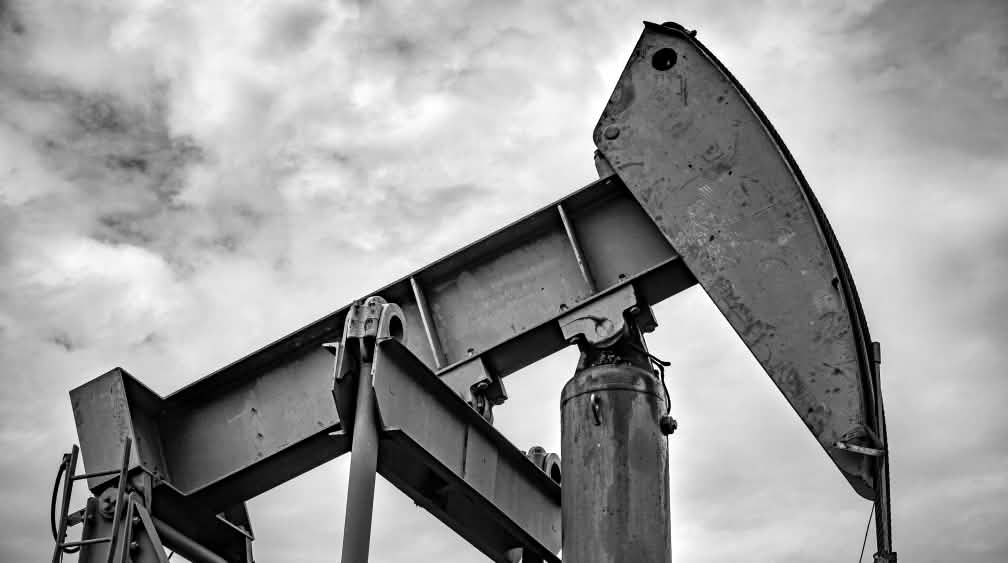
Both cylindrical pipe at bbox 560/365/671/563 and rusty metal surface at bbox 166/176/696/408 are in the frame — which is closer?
cylindrical pipe at bbox 560/365/671/563

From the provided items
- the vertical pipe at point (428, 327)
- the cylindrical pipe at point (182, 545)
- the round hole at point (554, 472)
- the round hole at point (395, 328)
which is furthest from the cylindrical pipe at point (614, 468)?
the cylindrical pipe at point (182, 545)

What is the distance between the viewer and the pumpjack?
652 centimetres

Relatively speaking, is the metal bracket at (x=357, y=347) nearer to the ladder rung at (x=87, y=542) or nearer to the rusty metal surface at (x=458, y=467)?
the rusty metal surface at (x=458, y=467)

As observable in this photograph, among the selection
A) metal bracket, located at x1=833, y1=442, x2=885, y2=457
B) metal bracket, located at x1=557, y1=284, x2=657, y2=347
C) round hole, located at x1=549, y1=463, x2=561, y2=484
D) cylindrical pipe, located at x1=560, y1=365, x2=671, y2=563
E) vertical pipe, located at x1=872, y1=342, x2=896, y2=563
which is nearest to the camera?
vertical pipe, located at x1=872, y1=342, x2=896, y2=563

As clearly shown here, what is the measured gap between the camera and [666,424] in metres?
6.85

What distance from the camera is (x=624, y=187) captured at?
752 cm

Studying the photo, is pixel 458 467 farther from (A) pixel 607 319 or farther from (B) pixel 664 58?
(B) pixel 664 58

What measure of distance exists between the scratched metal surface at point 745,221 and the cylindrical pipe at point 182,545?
4185mm

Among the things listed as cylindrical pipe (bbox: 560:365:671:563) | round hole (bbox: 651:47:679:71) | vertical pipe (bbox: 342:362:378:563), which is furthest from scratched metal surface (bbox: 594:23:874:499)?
vertical pipe (bbox: 342:362:378:563)

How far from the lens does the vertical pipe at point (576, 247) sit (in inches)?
292

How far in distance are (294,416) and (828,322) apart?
3840 mm

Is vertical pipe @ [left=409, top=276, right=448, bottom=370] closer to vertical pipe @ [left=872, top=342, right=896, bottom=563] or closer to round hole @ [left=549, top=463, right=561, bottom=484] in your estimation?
round hole @ [left=549, top=463, right=561, bottom=484]

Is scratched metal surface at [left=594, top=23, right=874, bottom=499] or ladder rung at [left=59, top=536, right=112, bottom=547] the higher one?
scratched metal surface at [left=594, top=23, right=874, bottom=499]

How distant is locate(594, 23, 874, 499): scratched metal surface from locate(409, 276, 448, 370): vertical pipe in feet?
5.49
